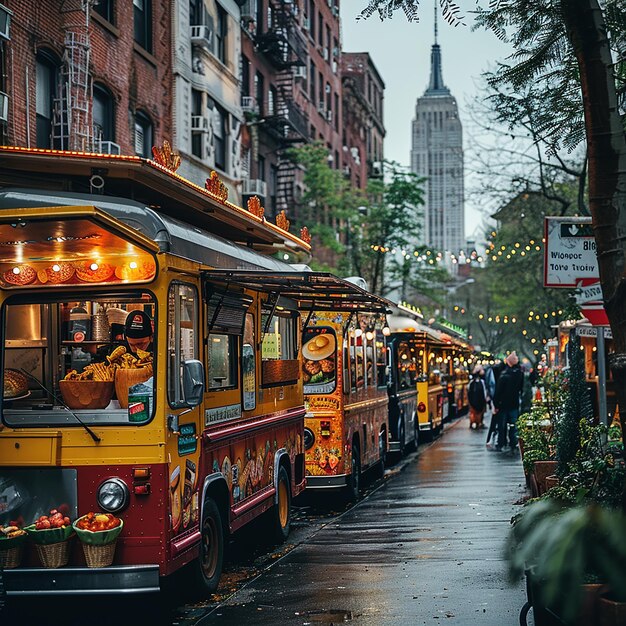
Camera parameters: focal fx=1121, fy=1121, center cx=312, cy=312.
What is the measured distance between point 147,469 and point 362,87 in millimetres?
62751

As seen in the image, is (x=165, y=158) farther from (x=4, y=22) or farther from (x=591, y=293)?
(x=4, y=22)

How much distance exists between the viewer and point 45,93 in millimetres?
20609

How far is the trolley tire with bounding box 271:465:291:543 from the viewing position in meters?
12.3

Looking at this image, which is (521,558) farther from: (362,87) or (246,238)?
(362,87)

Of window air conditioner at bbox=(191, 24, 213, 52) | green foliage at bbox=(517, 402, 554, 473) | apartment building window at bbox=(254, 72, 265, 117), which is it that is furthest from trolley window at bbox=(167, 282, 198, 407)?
apartment building window at bbox=(254, 72, 265, 117)

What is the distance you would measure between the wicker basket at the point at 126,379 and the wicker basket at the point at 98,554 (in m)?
1.03

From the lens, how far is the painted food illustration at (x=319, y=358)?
15.7 metres

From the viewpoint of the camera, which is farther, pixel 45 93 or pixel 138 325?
pixel 45 93

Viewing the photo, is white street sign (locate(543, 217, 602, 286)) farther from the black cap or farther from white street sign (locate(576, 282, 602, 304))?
the black cap

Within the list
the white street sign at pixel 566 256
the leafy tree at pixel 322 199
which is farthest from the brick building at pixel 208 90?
the white street sign at pixel 566 256

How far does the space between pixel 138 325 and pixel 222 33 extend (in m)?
25.4

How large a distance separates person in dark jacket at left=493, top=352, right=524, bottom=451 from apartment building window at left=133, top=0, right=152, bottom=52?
36.1ft

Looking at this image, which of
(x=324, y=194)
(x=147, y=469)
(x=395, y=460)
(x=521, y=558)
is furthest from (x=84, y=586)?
(x=324, y=194)

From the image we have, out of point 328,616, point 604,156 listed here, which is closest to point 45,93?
point 328,616
